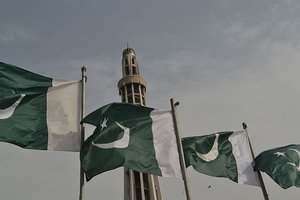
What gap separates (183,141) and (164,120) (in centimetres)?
197

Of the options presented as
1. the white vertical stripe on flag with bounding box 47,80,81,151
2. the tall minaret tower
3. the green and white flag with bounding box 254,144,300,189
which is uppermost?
the tall minaret tower

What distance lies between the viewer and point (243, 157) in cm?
1956

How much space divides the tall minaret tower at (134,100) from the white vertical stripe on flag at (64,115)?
38.2 m

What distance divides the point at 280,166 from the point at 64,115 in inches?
428

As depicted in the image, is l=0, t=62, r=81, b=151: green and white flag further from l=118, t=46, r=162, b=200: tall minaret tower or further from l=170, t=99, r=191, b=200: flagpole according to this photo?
l=118, t=46, r=162, b=200: tall minaret tower

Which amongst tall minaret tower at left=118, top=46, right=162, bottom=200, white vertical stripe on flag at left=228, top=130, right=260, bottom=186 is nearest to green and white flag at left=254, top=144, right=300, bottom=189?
white vertical stripe on flag at left=228, top=130, right=260, bottom=186

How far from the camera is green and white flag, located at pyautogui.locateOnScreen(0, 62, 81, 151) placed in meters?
14.4

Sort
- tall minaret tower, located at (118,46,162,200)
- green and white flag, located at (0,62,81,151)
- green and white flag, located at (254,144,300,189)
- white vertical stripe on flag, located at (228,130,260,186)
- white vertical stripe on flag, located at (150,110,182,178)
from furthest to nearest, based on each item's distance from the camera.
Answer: tall minaret tower, located at (118,46,162,200), white vertical stripe on flag, located at (228,130,260,186), green and white flag, located at (254,144,300,189), white vertical stripe on flag, located at (150,110,182,178), green and white flag, located at (0,62,81,151)

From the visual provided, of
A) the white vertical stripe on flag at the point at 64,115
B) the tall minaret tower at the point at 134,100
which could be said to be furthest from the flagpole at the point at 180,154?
the tall minaret tower at the point at 134,100

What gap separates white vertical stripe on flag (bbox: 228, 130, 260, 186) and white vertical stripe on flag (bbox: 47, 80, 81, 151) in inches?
323

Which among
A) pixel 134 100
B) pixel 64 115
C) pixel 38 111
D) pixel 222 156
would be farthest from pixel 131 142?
A: pixel 134 100

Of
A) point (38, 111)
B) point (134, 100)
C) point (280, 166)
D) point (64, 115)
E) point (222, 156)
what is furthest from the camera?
point (134, 100)

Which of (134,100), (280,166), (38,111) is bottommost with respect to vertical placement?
(280,166)

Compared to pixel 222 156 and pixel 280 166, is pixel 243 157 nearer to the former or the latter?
pixel 222 156
